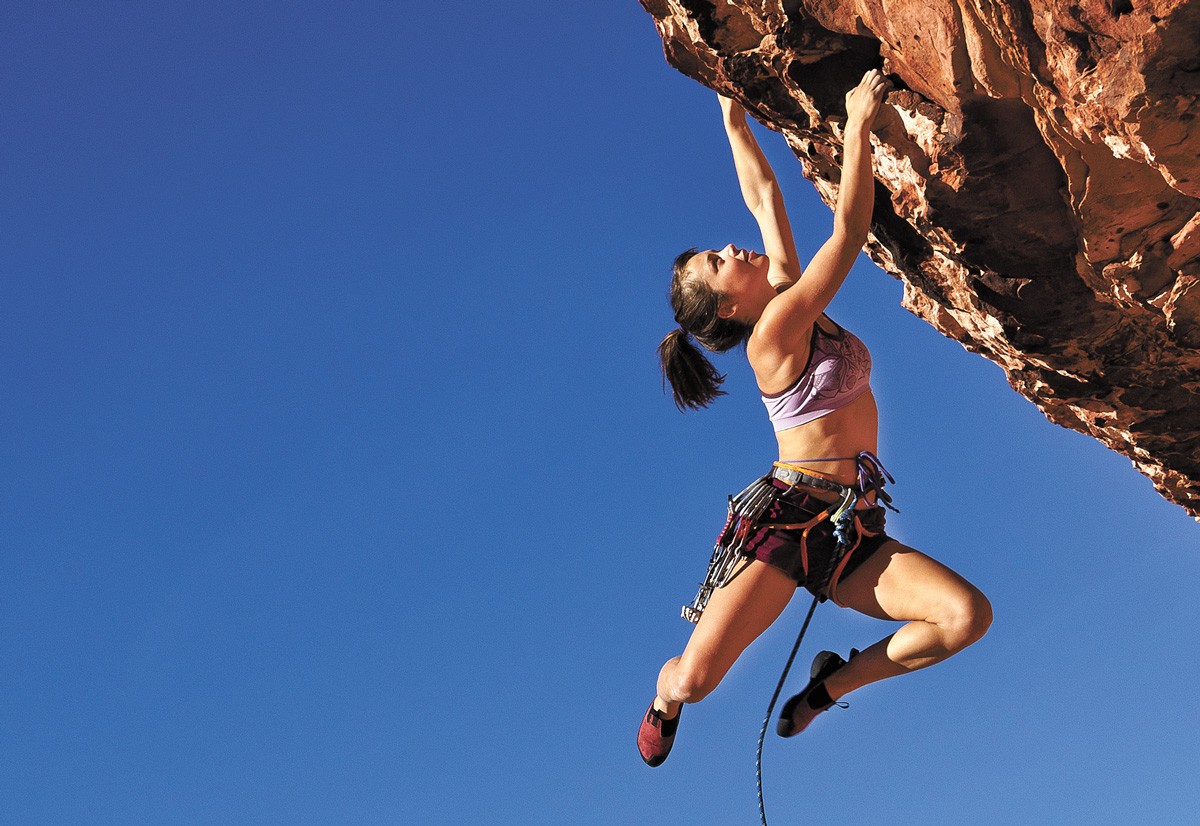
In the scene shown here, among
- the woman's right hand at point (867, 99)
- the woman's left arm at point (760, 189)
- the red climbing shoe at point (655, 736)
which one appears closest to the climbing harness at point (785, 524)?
the red climbing shoe at point (655, 736)

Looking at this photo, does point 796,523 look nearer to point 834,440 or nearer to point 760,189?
point 834,440

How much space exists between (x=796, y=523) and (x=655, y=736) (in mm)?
1228

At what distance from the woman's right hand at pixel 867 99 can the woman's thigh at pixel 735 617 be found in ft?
6.35

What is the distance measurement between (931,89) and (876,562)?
202 centimetres

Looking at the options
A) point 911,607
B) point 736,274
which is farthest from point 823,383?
point 911,607

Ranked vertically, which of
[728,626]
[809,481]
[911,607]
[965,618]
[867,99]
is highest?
[867,99]

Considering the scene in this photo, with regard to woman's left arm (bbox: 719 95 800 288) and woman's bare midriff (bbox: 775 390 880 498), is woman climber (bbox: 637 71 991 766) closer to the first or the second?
woman's bare midriff (bbox: 775 390 880 498)

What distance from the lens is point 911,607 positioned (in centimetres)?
505

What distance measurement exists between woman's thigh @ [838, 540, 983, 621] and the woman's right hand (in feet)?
6.13

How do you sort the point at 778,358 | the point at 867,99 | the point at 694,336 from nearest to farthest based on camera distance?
the point at 867,99
the point at 778,358
the point at 694,336

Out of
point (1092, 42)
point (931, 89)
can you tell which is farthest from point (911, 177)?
point (1092, 42)

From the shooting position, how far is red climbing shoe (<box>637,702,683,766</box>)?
552cm

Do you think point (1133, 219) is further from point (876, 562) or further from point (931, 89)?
point (876, 562)

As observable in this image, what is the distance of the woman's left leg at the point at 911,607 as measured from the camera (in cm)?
493
